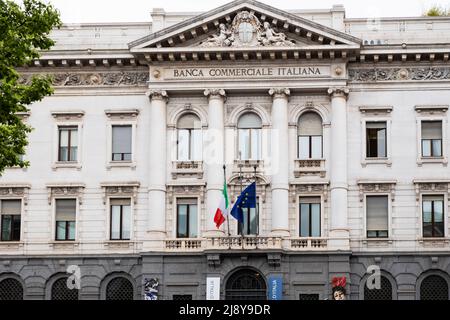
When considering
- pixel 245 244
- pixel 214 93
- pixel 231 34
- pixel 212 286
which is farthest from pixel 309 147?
pixel 212 286

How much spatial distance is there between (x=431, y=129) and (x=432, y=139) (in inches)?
20.8

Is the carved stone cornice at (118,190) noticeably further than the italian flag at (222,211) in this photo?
Yes

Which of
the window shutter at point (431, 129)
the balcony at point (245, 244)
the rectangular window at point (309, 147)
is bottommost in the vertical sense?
the balcony at point (245, 244)

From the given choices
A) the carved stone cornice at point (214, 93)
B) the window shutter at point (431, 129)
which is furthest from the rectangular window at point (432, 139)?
the carved stone cornice at point (214, 93)

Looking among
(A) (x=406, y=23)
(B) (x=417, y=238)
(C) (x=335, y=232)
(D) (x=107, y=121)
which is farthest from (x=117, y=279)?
(A) (x=406, y=23)

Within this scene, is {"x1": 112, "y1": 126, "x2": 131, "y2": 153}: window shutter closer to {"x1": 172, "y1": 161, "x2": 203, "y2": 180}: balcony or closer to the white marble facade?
the white marble facade

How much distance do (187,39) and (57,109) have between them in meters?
7.91

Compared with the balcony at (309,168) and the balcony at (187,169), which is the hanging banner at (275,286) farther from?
the balcony at (187,169)

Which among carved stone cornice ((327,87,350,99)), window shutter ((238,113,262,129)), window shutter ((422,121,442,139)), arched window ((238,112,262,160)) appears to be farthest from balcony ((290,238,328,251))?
window shutter ((422,121,442,139))

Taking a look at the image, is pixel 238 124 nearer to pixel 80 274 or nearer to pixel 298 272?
pixel 298 272

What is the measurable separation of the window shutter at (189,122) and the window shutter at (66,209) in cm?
692

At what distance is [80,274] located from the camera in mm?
42500

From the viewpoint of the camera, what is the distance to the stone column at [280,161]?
41500mm

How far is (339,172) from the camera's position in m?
41.9
